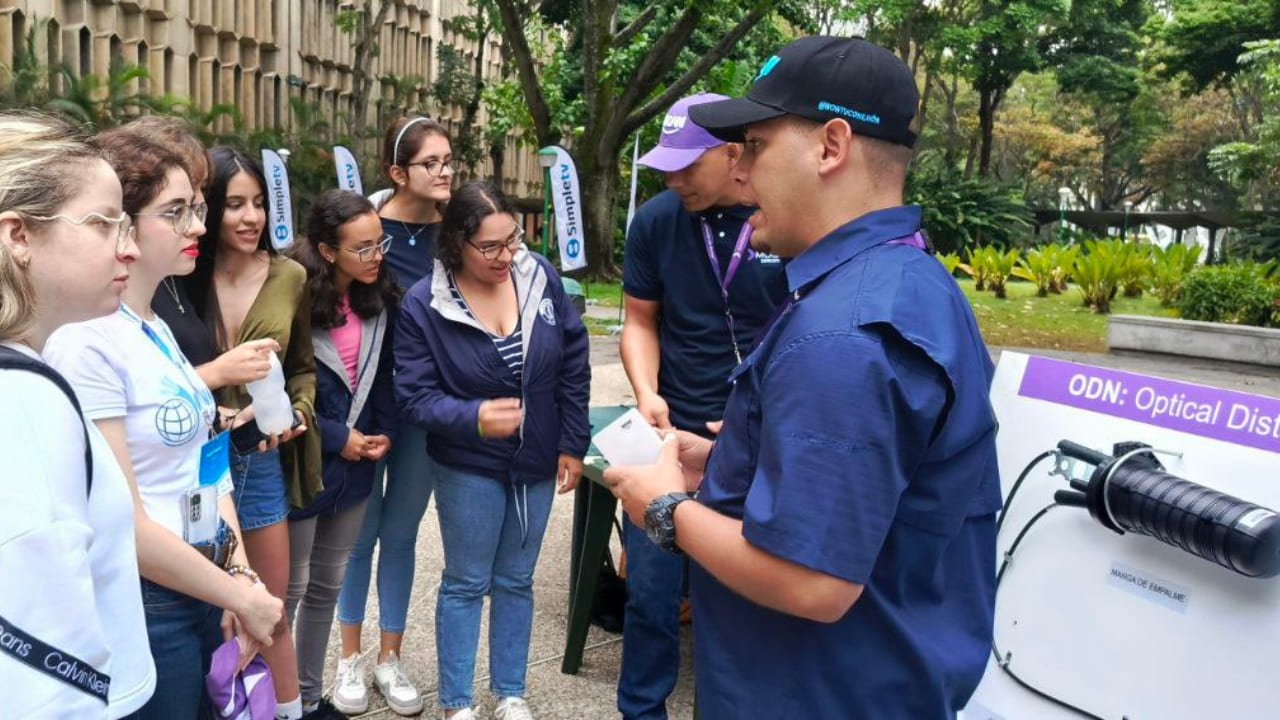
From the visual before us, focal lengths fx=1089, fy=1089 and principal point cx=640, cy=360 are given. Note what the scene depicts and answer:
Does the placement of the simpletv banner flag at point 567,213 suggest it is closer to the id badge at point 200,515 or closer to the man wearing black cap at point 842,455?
the id badge at point 200,515

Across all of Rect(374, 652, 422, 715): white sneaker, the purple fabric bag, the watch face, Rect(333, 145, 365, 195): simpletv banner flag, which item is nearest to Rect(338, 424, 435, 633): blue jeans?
Rect(374, 652, 422, 715): white sneaker

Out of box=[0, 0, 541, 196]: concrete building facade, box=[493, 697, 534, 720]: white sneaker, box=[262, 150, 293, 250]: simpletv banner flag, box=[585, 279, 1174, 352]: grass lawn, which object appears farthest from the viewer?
box=[585, 279, 1174, 352]: grass lawn

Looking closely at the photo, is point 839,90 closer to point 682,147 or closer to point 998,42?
point 682,147

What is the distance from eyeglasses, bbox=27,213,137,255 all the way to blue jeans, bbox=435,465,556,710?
184 centimetres

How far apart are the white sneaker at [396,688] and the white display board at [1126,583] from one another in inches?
72.4

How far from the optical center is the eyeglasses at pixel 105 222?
1.49 meters

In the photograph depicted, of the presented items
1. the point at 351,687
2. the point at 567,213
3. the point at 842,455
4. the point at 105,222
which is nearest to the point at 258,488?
the point at 351,687

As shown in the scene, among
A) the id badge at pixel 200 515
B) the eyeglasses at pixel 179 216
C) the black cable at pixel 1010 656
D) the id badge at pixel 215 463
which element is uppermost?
the eyeglasses at pixel 179 216

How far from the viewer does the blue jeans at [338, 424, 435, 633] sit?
12.1ft

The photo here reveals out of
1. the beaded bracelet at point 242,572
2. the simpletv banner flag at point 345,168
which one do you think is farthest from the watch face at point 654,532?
the simpletv banner flag at point 345,168

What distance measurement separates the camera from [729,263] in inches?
135

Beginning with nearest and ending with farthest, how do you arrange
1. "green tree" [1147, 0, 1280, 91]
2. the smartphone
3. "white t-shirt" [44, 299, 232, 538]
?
"white t-shirt" [44, 299, 232, 538], the smartphone, "green tree" [1147, 0, 1280, 91]

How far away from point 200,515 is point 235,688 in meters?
0.34

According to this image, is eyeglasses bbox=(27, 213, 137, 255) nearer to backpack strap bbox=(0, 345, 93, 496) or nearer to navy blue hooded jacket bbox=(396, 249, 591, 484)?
backpack strap bbox=(0, 345, 93, 496)
